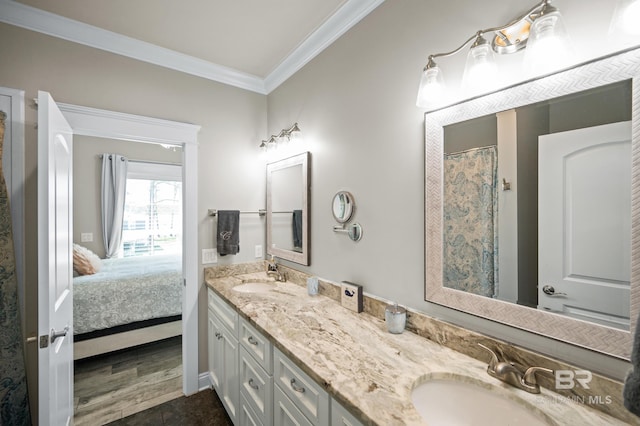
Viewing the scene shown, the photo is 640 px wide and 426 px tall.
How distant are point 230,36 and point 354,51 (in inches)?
35.6

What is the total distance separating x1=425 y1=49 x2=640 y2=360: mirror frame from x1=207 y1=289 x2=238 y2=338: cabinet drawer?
45.6 inches

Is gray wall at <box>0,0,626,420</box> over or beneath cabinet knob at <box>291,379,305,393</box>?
→ over

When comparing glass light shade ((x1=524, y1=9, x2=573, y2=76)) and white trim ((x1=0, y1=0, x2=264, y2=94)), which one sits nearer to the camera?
glass light shade ((x1=524, y1=9, x2=573, y2=76))

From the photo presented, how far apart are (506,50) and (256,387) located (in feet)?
6.09

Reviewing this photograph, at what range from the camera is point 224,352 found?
6.28 feet

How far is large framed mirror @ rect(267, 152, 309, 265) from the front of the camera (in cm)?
208

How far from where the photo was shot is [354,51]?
168 centimetres

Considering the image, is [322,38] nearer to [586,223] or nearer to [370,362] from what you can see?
[586,223]

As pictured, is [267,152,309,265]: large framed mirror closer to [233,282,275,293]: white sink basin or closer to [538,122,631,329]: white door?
[233,282,275,293]: white sink basin

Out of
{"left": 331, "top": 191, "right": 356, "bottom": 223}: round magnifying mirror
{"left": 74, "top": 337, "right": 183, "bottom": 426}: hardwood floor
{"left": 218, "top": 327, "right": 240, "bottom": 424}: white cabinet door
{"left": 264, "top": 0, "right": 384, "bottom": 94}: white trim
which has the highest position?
{"left": 264, "top": 0, "right": 384, "bottom": 94}: white trim

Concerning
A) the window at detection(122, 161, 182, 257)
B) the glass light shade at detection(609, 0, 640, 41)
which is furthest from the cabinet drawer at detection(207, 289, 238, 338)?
the window at detection(122, 161, 182, 257)

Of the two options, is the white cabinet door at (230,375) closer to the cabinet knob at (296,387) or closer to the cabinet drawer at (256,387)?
the cabinet drawer at (256,387)

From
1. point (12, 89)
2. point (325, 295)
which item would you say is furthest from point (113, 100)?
point (325, 295)

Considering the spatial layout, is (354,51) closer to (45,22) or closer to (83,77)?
(83,77)
